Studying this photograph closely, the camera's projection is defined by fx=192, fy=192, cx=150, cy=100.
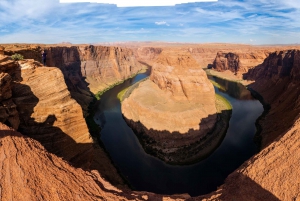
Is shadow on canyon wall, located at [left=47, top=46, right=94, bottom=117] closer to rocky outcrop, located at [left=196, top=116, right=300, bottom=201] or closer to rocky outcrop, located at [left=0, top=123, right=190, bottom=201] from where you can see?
rocky outcrop, located at [left=0, top=123, right=190, bottom=201]

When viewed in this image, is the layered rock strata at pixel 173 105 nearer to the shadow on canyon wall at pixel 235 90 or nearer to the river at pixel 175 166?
the river at pixel 175 166

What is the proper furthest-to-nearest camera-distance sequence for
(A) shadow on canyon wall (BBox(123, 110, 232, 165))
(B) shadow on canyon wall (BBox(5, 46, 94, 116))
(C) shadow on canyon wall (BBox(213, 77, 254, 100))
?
(C) shadow on canyon wall (BBox(213, 77, 254, 100)) → (B) shadow on canyon wall (BBox(5, 46, 94, 116)) → (A) shadow on canyon wall (BBox(123, 110, 232, 165))

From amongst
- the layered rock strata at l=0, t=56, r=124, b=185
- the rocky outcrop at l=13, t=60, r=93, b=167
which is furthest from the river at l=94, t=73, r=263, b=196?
the rocky outcrop at l=13, t=60, r=93, b=167

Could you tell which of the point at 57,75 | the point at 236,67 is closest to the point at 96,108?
the point at 57,75

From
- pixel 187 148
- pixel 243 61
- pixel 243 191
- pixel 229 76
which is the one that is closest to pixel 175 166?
pixel 187 148

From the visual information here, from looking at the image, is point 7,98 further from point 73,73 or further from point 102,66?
point 102,66

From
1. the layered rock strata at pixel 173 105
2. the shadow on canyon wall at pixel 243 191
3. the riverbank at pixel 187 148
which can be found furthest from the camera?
the layered rock strata at pixel 173 105

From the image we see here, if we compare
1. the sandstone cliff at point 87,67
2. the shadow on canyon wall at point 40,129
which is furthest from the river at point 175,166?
the sandstone cliff at point 87,67
